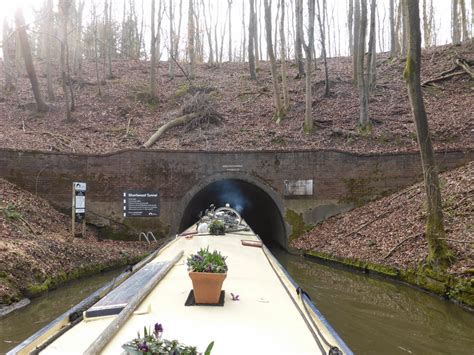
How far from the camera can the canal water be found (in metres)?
6.09

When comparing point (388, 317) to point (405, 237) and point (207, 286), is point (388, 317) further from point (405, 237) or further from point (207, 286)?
point (207, 286)

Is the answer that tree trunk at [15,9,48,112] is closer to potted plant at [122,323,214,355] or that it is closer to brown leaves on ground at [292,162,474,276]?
brown leaves on ground at [292,162,474,276]

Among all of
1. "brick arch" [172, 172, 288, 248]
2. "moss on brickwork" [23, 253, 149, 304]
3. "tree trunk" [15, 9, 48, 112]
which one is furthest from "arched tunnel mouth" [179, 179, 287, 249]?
"tree trunk" [15, 9, 48, 112]

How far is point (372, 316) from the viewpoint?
7441 millimetres

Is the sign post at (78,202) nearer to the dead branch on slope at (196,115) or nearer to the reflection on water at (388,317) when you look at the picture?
the reflection on water at (388,317)

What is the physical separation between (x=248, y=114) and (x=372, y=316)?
1629 cm

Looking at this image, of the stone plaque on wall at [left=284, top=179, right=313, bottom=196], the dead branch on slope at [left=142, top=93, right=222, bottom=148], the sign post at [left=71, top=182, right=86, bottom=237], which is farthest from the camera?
the dead branch on slope at [left=142, top=93, right=222, bottom=148]

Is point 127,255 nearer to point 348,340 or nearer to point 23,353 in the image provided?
point 348,340

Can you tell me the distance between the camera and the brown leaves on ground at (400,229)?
9.30m

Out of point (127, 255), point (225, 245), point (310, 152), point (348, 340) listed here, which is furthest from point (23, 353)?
point (310, 152)

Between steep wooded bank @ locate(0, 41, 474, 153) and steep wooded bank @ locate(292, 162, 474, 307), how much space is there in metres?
3.82

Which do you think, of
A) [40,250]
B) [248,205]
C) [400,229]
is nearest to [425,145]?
[400,229]

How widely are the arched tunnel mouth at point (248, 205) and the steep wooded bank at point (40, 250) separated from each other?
4.18 meters

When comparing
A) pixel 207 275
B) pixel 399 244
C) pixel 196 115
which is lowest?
pixel 399 244
